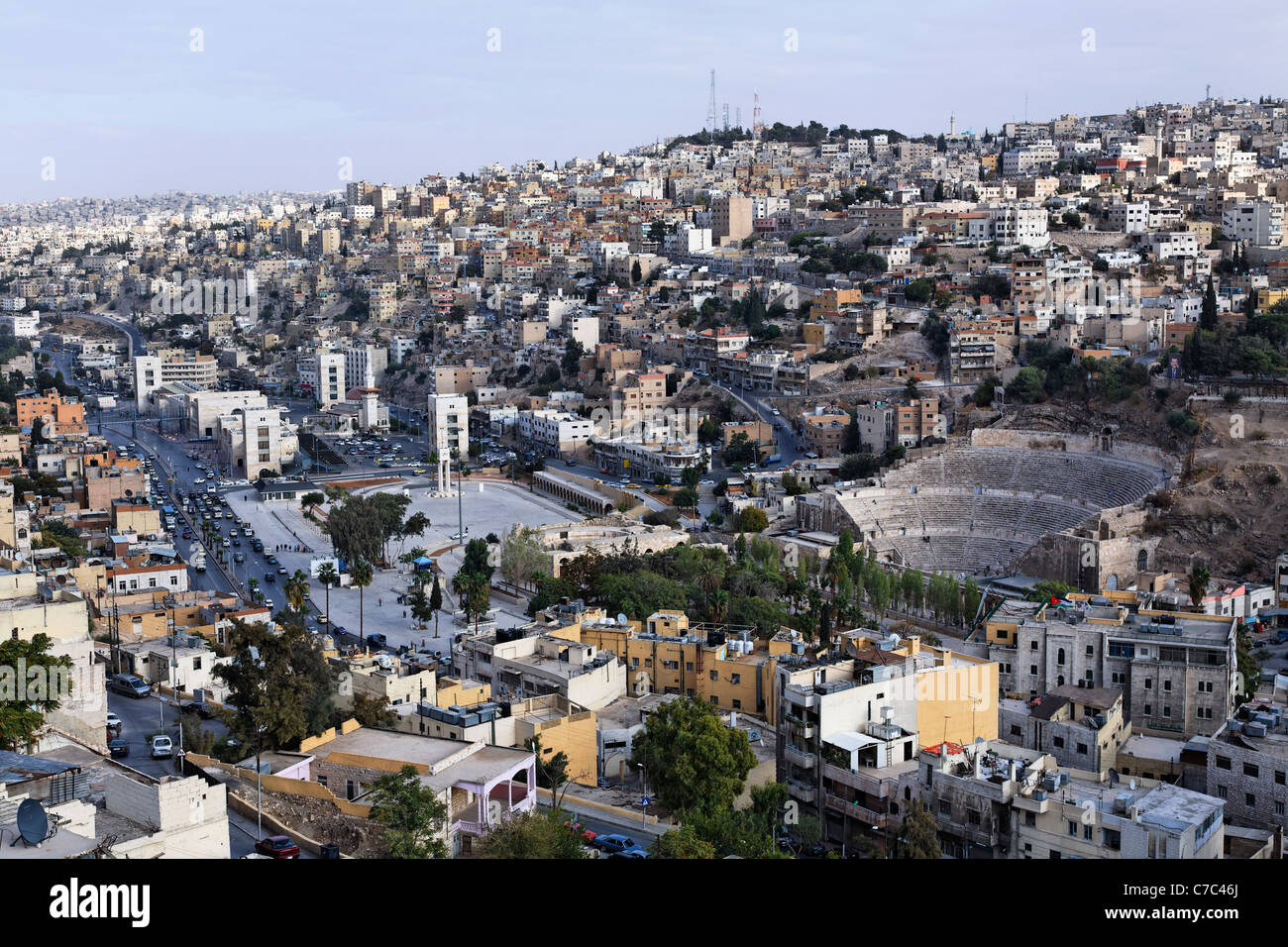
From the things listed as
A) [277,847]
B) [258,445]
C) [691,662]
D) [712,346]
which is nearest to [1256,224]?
[712,346]

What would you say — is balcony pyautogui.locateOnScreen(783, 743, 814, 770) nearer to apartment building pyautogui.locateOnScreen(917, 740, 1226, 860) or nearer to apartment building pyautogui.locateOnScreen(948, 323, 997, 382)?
apartment building pyautogui.locateOnScreen(917, 740, 1226, 860)

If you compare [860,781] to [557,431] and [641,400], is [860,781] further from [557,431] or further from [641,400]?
[641,400]

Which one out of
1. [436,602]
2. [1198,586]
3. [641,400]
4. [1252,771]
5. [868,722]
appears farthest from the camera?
[641,400]

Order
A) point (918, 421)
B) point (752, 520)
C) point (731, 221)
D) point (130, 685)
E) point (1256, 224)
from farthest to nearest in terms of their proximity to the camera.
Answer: point (731, 221)
point (1256, 224)
point (918, 421)
point (752, 520)
point (130, 685)

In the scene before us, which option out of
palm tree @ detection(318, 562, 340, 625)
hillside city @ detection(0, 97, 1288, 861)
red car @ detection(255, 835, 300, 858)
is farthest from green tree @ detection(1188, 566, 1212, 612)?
red car @ detection(255, 835, 300, 858)

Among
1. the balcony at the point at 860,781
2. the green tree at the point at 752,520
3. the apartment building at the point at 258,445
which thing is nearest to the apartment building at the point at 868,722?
the balcony at the point at 860,781

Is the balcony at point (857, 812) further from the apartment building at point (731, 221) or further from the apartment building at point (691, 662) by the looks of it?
the apartment building at point (731, 221)
